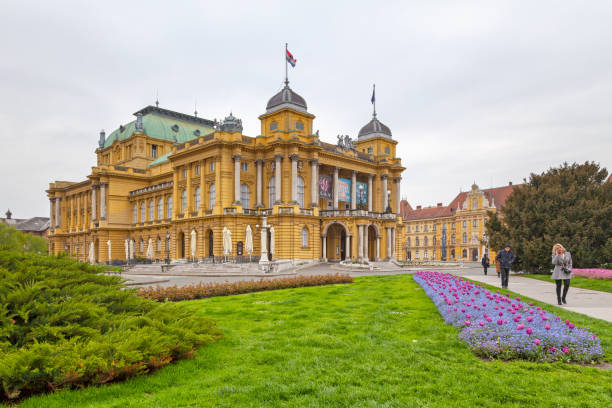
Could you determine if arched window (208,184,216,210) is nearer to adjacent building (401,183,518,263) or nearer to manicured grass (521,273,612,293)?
manicured grass (521,273,612,293)

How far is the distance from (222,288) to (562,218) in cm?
2253

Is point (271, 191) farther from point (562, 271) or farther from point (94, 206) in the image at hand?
point (562, 271)

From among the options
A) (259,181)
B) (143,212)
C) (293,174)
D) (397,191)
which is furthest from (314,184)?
(143,212)

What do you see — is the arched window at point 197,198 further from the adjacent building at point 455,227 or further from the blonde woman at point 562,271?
the adjacent building at point 455,227

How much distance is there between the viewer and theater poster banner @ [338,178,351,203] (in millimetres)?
57169

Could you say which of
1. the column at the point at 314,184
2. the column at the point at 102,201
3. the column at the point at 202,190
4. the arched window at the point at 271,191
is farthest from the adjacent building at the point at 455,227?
the column at the point at 102,201

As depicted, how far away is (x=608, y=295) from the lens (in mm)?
17125

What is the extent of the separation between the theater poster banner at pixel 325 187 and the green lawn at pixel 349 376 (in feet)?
148

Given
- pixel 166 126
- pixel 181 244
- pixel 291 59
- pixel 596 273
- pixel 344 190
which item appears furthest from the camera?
pixel 166 126

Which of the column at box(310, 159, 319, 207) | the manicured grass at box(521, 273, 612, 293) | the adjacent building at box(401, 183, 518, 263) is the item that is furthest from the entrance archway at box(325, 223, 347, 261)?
the adjacent building at box(401, 183, 518, 263)

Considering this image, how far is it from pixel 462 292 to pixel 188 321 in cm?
908

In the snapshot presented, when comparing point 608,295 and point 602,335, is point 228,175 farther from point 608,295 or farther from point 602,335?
point 602,335

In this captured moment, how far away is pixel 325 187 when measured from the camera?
55438 millimetres

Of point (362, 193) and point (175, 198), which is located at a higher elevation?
point (362, 193)
